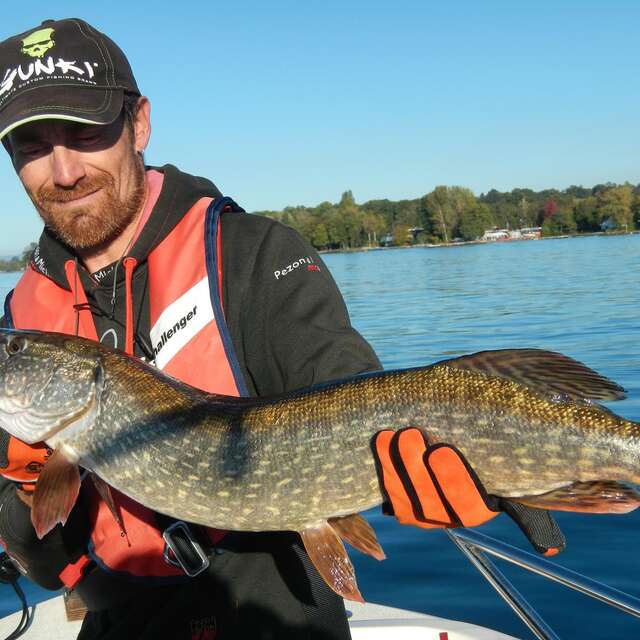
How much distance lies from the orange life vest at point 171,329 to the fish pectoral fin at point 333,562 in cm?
53

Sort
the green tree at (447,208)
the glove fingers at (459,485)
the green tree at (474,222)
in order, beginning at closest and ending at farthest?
1. the glove fingers at (459,485)
2. the green tree at (474,222)
3. the green tree at (447,208)

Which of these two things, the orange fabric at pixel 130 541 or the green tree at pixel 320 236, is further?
the green tree at pixel 320 236

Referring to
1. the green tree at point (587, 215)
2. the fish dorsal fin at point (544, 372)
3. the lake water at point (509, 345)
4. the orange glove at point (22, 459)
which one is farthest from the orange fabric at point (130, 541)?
the green tree at point (587, 215)

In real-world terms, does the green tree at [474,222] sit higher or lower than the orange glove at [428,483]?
higher

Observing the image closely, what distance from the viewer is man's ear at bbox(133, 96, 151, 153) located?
341cm

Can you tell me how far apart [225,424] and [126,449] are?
0.39 meters

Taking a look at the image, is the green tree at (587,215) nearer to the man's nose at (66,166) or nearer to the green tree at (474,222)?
the green tree at (474,222)

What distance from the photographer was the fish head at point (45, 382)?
2842 millimetres

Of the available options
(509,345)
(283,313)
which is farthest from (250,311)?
(509,345)

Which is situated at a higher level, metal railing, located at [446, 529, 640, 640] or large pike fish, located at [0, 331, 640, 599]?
large pike fish, located at [0, 331, 640, 599]

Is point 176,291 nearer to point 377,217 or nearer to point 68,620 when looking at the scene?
point 68,620

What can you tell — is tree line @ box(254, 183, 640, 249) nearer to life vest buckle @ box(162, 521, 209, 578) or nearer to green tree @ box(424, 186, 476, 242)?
green tree @ box(424, 186, 476, 242)

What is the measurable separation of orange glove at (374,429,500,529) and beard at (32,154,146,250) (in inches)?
60.4

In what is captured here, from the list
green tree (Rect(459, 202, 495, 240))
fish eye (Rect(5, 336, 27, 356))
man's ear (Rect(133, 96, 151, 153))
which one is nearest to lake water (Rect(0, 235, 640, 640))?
fish eye (Rect(5, 336, 27, 356))
